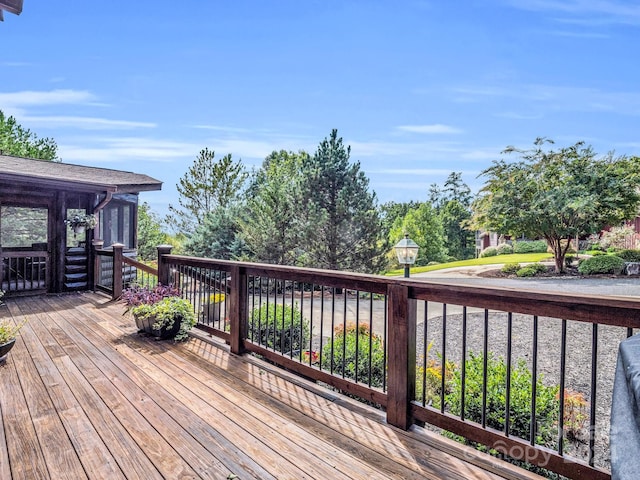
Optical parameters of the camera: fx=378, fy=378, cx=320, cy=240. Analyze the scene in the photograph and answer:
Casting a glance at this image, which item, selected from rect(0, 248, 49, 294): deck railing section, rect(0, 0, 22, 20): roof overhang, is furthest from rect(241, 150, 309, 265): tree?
rect(0, 0, 22, 20): roof overhang

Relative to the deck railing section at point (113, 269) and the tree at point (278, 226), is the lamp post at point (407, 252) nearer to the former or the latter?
the deck railing section at point (113, 269)

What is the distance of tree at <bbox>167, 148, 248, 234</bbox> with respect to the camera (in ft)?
66.0

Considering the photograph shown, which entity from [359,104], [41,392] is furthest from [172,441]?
[359,104]

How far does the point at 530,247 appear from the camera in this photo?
23.1 metres

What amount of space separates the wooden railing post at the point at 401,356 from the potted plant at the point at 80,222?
6607 mm

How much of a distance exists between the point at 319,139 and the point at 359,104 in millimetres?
5113

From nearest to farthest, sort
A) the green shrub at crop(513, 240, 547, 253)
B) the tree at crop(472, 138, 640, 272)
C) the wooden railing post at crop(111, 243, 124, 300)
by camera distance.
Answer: the wooden railing post at crop(111, 243, 124, 300)
the tree at crop(472, 138, 640, 272)
the green shrub at crop(513, 240, 547, 253)

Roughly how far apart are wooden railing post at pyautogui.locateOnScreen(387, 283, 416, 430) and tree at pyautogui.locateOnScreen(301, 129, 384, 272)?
28.5 ft

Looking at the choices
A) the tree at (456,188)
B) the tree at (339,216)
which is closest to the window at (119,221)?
the tree at (339,216)

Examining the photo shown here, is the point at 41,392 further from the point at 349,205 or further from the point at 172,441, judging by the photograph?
the point at 349,205

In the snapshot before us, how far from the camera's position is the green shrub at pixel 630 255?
47.1 feet

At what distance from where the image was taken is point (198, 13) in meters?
7.23

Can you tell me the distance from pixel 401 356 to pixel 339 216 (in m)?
8.91

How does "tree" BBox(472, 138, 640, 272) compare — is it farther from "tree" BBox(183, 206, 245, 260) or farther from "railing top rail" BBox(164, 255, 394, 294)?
"railing top rail" BBox(164, 255, 394, 294)
